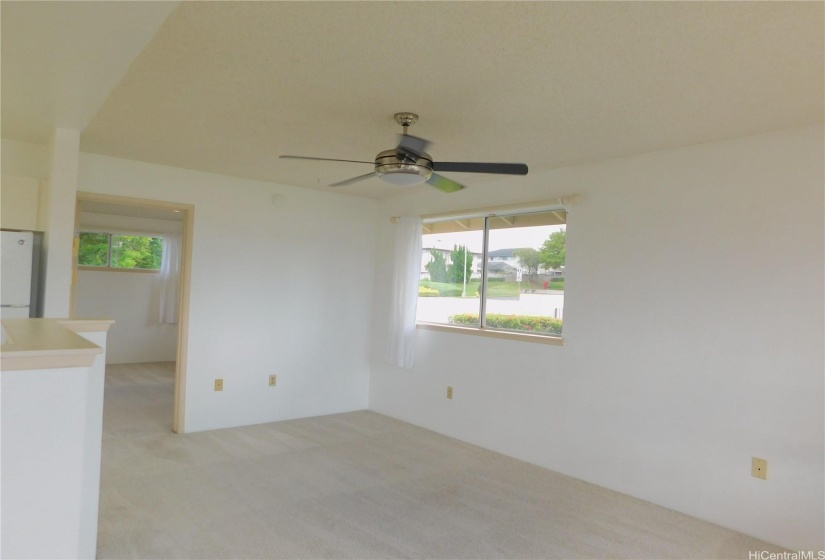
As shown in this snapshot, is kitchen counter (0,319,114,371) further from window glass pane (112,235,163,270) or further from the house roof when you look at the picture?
window glass pane (112,235,163,270)

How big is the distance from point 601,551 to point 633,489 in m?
0.89

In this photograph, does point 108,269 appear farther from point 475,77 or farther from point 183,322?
point 475,77

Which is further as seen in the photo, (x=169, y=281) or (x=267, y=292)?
(x=169, y=281)

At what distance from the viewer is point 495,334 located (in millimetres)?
4176

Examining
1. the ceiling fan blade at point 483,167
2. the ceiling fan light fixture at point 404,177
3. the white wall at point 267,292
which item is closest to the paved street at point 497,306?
the white wall at point 267,292

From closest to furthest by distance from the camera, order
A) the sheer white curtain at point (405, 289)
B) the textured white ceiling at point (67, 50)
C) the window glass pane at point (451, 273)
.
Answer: the textured white ceiling at point (67, 50)
the window glass pane at point (451, 273)
the sheer white curtain at point (405, 289)

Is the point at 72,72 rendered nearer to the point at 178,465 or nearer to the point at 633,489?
the point at 178,465

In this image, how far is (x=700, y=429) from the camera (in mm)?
3008

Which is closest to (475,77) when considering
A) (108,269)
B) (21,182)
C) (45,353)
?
(45,353)

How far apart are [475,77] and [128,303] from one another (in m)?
7.06

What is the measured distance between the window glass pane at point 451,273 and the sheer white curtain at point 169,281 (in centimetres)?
465

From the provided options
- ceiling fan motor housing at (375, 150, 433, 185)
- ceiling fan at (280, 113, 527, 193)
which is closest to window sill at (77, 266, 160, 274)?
ceiling fan at (280, 113, 527, 193)

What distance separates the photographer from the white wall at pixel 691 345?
268cm

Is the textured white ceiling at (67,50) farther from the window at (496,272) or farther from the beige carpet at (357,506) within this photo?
the window at (496,272)
